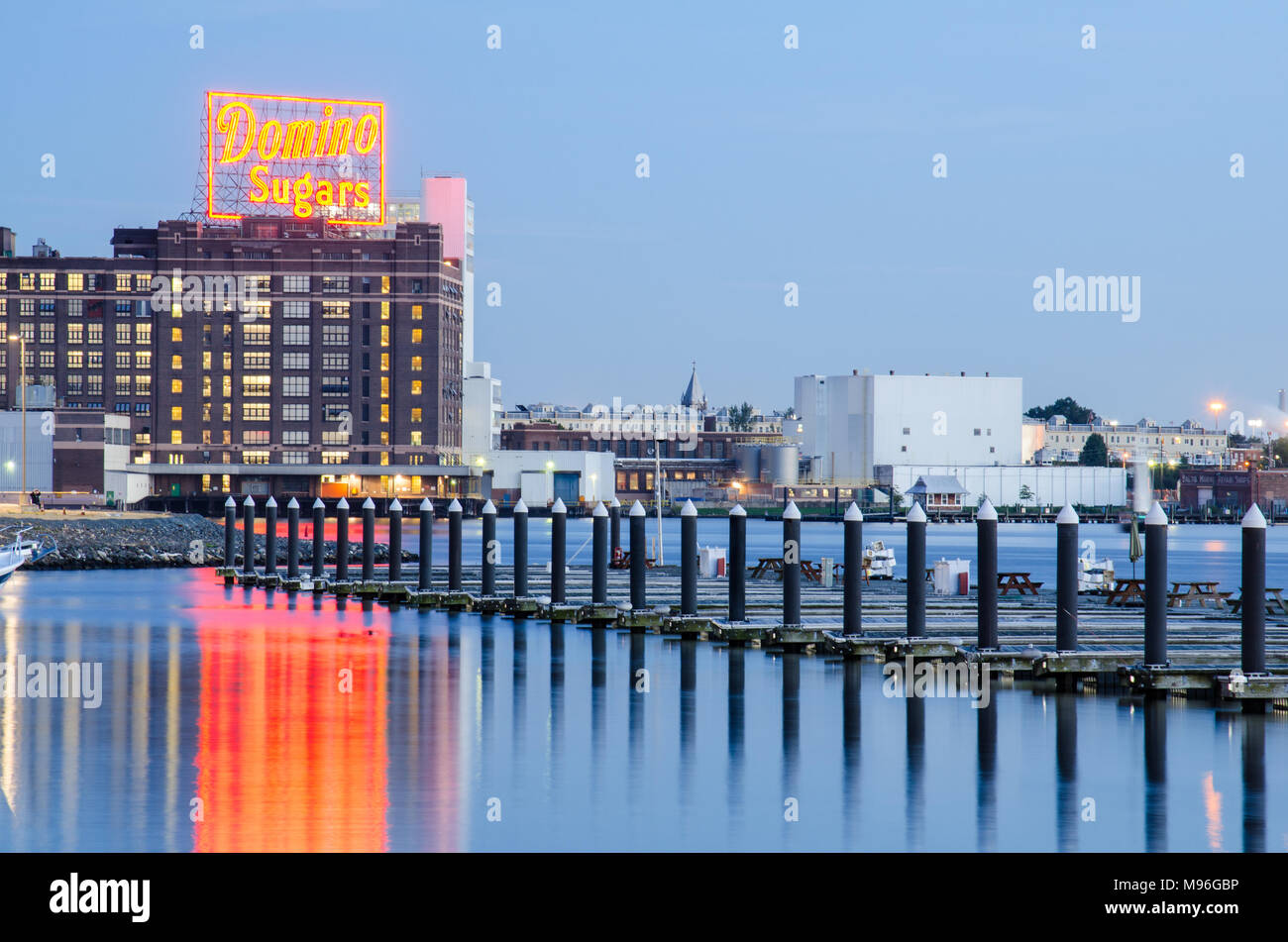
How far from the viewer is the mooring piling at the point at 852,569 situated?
29422mm

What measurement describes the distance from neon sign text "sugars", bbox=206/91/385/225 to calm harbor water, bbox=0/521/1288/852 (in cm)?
14722

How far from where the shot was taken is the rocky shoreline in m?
74.1

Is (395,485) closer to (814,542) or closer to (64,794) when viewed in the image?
(814,542)

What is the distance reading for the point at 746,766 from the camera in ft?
66.2

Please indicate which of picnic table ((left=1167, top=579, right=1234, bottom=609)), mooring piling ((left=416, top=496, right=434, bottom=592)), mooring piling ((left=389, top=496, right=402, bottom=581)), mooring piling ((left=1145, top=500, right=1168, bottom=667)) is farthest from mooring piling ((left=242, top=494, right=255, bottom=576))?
mooring piling ((left=1145, top=500, right=1168, bottom=667))

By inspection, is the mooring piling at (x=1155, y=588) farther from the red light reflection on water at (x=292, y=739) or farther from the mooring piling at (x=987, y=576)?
the red light reflection on water at (x=292, y=739)

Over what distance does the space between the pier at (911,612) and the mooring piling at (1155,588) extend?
0.03 m

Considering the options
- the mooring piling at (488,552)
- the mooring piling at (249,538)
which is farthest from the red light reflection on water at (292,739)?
the mooring piling at (249,538)

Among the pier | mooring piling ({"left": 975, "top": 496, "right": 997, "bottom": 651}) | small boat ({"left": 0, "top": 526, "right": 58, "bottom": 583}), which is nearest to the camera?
the pier

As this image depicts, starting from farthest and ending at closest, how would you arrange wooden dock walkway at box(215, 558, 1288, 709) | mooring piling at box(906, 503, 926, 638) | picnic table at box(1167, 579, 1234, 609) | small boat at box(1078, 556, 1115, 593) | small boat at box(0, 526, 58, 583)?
small boat at box(0, 526, 58, 583)
small boat at box(1078, 556, 1115, 593)
picnic table at box(1167, 579, 1234, 609)
mooring piling at box(906, 503, 926, 638)
wooden dock walkway at box(215, 558, 1288, 709)

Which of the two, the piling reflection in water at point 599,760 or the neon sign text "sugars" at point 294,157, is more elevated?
the neon sign text "sugars" at point 294,157

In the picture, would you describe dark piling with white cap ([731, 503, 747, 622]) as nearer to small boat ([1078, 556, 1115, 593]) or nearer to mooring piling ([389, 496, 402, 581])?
small boat ([1078, 556, 1115, 593])

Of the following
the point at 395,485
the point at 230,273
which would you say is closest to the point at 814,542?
the point at 395,485

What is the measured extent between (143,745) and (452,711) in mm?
5243
